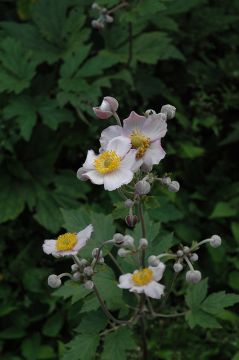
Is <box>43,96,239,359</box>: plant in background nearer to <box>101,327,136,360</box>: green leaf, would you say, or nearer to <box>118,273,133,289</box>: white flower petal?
<box>118,273,133,289</box>: white flower petal

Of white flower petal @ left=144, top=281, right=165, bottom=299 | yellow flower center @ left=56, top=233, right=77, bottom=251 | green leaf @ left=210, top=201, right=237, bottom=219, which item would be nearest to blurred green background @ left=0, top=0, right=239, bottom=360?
green leaf @ left=210, top=201, right=237, bottom=219

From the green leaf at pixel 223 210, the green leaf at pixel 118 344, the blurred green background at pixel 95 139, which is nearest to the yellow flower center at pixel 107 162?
the green leaf at pixel 118 344

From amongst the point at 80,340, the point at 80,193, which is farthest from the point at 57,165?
the point at 80,340

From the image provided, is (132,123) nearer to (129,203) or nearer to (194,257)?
(129,203)

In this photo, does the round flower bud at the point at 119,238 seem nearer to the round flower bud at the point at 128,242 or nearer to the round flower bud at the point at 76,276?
the round flower bud at the point at 128,242

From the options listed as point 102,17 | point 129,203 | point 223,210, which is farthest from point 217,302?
point 102,17
